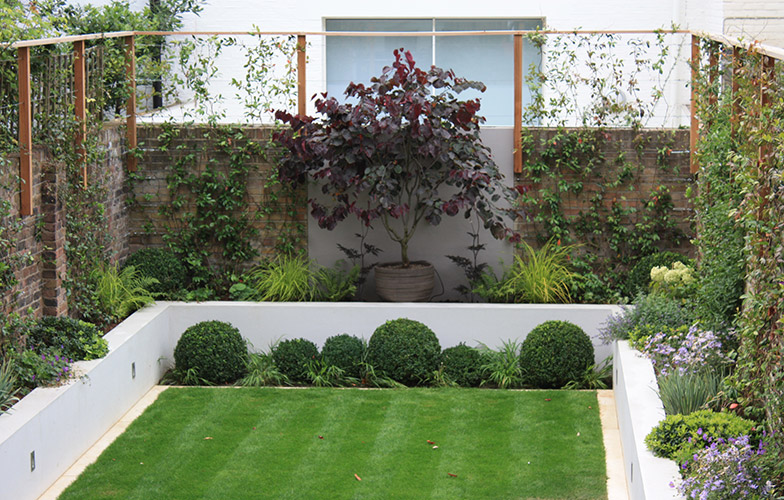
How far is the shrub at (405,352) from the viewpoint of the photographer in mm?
7902

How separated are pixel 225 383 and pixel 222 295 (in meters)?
1.18

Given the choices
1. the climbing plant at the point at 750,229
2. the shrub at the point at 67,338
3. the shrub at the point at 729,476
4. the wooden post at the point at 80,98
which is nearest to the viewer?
the shrub at the point at 729,476

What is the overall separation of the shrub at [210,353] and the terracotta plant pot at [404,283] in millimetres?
1469

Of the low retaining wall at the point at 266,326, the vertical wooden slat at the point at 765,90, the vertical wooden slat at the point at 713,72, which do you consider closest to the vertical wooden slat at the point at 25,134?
the low retaining wall at the point at 266,326

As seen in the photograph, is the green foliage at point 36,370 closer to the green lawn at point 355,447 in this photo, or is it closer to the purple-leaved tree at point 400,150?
the green lawn at point 355,447


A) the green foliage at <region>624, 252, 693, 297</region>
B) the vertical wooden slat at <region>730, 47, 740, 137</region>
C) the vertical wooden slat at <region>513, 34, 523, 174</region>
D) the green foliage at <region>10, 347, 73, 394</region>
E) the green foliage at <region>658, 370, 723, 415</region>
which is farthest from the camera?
the vertical wooden slat at <region>513, 34, 523, 174</region>

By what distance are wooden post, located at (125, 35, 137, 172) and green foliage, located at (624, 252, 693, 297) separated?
4866 millimetres

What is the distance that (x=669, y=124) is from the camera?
9.05m

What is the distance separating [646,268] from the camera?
8594 mm

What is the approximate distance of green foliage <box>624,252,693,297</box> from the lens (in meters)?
8.52

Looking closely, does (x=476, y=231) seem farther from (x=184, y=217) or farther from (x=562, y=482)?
(x=562, y=482)

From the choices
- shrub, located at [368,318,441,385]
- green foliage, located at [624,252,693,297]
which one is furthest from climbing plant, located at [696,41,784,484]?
shrub, located at [368,318,441,385]

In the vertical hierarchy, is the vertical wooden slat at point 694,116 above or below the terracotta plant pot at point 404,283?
above

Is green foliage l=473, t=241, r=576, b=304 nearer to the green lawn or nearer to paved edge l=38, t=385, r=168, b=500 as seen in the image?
the green lawn
